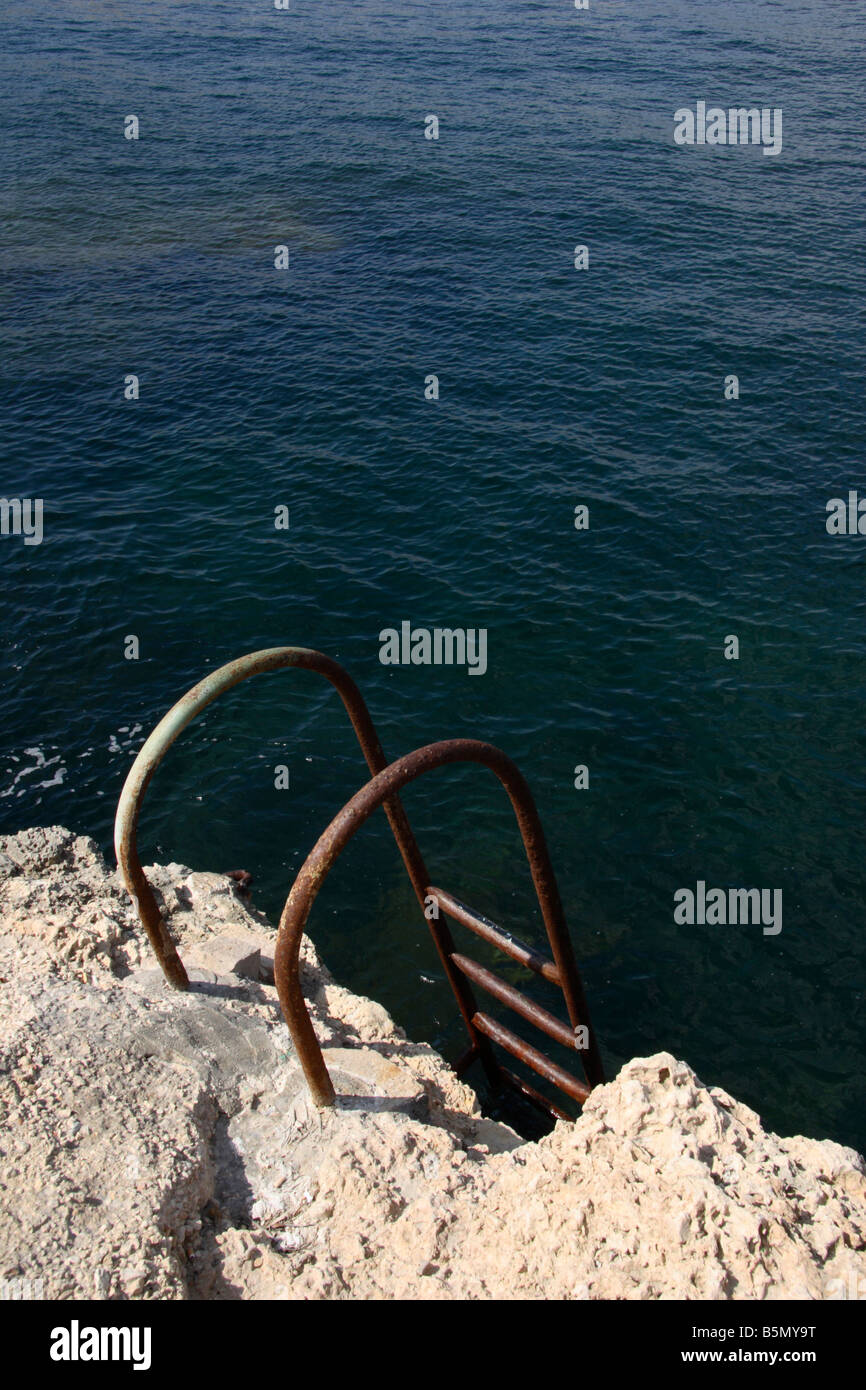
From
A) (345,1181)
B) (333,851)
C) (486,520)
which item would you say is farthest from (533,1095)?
(486,520)

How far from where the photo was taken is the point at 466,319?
35.8 m

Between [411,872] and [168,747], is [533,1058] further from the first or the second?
[168,747]

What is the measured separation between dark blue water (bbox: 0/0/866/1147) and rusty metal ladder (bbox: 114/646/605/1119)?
148 inches

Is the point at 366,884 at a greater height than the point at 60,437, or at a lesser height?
lesser

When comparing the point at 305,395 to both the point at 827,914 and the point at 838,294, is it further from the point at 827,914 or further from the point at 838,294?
the point at 827,914

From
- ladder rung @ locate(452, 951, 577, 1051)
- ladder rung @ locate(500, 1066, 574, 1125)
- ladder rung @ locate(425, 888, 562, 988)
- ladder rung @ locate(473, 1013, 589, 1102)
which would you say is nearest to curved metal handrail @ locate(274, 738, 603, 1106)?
ladder rung @ locate(425, 888, 562, 988)

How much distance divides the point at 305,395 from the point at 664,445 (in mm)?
11326

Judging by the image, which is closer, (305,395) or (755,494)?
(755,494)

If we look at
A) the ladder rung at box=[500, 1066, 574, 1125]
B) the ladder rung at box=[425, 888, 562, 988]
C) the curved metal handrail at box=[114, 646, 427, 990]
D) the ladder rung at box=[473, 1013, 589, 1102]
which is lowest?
the ladder rung at box=[500, 1066, 574, 1125]

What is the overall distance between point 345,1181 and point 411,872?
4.25 m

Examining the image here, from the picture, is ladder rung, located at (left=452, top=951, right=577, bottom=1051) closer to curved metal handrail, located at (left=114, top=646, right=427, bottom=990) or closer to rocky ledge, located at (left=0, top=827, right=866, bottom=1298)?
rocky ledge, located at (left=0, top=827, right=866, bottom=1298)

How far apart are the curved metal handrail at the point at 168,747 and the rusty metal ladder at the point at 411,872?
0.04 ft

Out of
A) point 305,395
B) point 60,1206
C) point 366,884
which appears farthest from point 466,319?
point 60,1206

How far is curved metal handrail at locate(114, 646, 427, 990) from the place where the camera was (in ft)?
32.3
